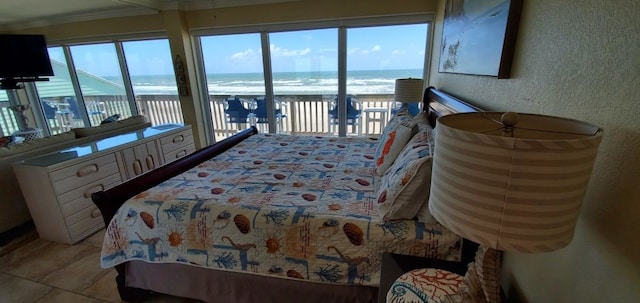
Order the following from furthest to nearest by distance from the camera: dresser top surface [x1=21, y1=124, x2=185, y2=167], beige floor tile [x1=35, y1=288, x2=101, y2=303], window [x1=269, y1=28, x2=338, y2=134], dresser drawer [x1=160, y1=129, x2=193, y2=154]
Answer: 1. window [x1=269, y1=28, x2=338, y2=134]
2. dresser drawer [x1=160, y1=129, x2=193, y2=154]
3. dresser top surface [x1=21, y1=124, x2=185, y2=167]
4. beige floor tile [x1=35, y1=288, x2=101, y2=303]

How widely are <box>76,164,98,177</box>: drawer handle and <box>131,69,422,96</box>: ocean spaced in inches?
96.5

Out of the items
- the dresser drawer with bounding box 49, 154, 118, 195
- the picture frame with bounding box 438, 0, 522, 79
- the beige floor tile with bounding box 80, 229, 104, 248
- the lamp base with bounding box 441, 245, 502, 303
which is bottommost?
the beige floor tile with bounding box 80, 229, 104, 248

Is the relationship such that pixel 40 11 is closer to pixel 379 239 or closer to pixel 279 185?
pixel 279 185

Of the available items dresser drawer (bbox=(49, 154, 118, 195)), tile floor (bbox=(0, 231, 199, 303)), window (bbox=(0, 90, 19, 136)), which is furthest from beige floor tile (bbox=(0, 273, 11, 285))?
window (bbox=(0, 90, 19, 136))

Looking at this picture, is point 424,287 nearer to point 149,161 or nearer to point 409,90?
point 409,90

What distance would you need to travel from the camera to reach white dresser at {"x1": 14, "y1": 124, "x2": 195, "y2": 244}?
7.12ft

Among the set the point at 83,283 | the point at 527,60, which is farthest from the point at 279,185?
the point at 83,283

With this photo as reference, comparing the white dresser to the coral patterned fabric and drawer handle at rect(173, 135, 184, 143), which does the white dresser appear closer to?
drawer handle at rect(173, 135, 184, 143)

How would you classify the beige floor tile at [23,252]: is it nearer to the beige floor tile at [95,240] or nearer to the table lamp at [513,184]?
the beige floor tile at [95,240]

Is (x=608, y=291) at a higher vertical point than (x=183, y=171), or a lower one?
higher

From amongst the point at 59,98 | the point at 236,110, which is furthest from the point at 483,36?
the point at 59,98

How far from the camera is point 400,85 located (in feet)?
9.48

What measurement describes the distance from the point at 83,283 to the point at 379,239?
210cm

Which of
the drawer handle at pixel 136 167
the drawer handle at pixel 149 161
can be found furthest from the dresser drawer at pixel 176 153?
the drawer handle at pixel 136 167
